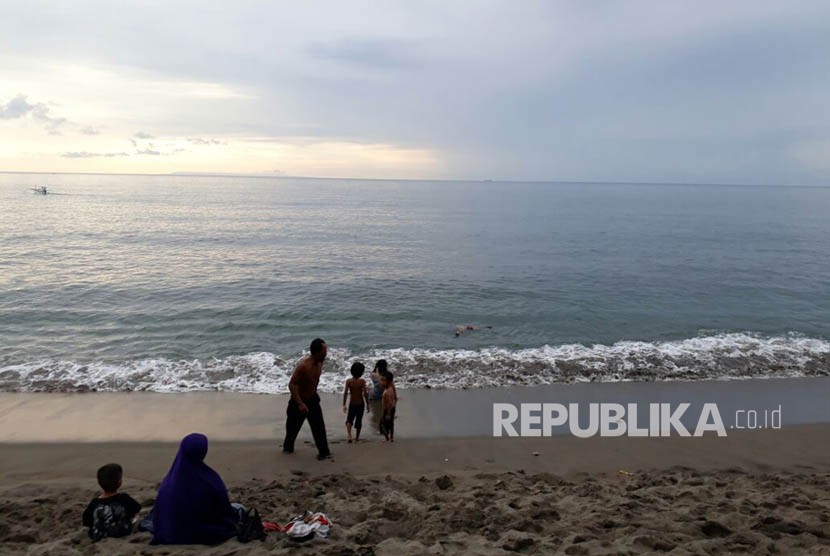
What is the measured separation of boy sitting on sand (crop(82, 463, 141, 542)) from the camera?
4.85 m

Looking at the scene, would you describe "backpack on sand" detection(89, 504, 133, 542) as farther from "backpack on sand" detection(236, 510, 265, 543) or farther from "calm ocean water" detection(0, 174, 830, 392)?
"calm ocean water" detection(0, 174, 830, 392)

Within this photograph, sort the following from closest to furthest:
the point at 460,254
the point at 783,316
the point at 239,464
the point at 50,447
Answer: the point at 239,464
the point at 50,447
the point at 783,316
the point at 460,254

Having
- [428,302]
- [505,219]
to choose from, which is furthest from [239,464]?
[505,219]

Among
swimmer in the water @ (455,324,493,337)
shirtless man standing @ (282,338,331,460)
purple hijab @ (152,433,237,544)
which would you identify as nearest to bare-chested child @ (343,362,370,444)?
shirtless man standing @ (282,338,331,460)

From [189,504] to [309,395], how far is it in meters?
2.81

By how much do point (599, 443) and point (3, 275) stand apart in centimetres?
2607

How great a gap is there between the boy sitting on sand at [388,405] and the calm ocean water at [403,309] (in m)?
3.19

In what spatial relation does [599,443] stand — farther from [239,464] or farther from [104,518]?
[104,518]

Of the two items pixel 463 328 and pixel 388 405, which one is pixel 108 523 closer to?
pixel 388 405

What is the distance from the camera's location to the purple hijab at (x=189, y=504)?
15.3 ft

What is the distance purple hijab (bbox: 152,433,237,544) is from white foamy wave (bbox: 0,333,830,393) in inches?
262

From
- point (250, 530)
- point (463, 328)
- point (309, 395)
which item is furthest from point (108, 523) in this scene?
point (463, 328)

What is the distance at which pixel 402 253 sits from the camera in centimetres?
3250

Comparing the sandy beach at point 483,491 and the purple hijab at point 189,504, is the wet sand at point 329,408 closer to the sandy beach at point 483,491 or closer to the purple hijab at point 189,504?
the sandy beach at point 483,491
